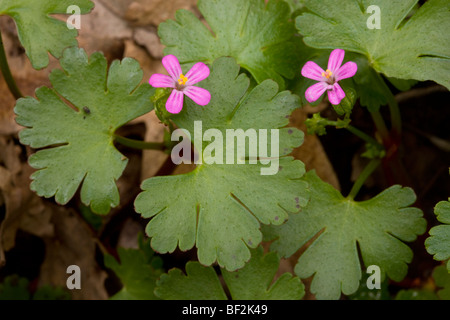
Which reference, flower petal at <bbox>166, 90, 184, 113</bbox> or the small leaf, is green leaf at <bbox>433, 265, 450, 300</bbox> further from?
flower petal at <bbox>166, 90, 184, 113</bbox>

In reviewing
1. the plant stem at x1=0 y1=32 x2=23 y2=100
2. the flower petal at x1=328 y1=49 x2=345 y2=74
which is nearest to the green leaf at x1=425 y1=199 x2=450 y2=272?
the flower petal at x1=328 y1=49 x2=345 y2=74

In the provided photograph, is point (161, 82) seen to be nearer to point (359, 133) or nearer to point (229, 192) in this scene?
point (229, 192)

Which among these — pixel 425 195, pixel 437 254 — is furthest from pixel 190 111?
pixel 425 195

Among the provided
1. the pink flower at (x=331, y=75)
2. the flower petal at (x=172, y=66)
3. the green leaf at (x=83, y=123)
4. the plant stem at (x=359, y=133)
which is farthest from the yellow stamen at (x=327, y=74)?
the green leaf at (x=83, y=123)

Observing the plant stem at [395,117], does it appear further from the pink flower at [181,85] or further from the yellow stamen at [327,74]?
the pink flower at [181,85]

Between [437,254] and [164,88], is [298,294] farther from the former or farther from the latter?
[164,88]

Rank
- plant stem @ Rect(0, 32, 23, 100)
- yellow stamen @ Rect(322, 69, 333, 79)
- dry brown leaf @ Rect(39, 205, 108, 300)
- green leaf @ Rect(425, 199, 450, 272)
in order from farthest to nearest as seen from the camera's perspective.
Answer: dry brown leaf @ Rect(39, 205, 108, 300)
plant stem @ Rect(0, 32, 23, 100)
yellow stamen @ Rect(322, 69, 333, 79)
green leaf @ Rect(425, 199, 450, 272)

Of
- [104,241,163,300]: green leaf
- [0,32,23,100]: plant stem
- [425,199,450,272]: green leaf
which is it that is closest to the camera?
[425,199,450,272]: green leaf
